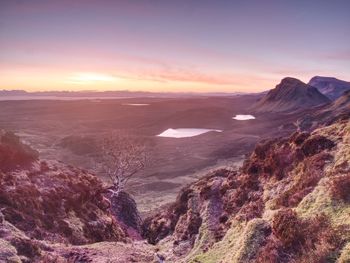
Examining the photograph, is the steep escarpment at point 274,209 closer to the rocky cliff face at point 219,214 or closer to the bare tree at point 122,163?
the rocky cliff face at point 219,214

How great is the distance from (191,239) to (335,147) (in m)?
12.4

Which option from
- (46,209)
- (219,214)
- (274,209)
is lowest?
(46,209)

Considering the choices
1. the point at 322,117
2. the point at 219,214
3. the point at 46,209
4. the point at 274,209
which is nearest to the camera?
the point at 274,209

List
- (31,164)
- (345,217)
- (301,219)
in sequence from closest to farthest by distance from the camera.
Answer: (345,217) → (301,219) → (31,164)

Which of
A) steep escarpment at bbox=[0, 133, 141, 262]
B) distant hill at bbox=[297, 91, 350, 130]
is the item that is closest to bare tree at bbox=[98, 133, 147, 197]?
steep escarpment at bbox=[0, 133, 141, 262]

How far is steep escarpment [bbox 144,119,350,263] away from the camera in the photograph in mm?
15422

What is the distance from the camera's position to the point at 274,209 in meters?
21.3

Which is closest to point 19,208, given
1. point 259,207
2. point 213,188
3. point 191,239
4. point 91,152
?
point 191,239

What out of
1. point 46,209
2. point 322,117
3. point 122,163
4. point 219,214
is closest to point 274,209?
point 219,214

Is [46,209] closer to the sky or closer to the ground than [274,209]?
closer to the ground

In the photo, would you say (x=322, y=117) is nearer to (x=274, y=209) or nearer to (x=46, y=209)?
(x=46, y=209)

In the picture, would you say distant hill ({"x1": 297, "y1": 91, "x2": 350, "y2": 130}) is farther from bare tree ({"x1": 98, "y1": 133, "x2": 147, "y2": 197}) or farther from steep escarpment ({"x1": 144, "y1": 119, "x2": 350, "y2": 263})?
steep escarpment ({"x1": 144, "y1": 119, "x2": 350, "y2": 263})

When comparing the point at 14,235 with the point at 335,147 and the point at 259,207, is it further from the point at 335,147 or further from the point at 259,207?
the point at 335,147

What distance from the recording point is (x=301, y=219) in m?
16.7
